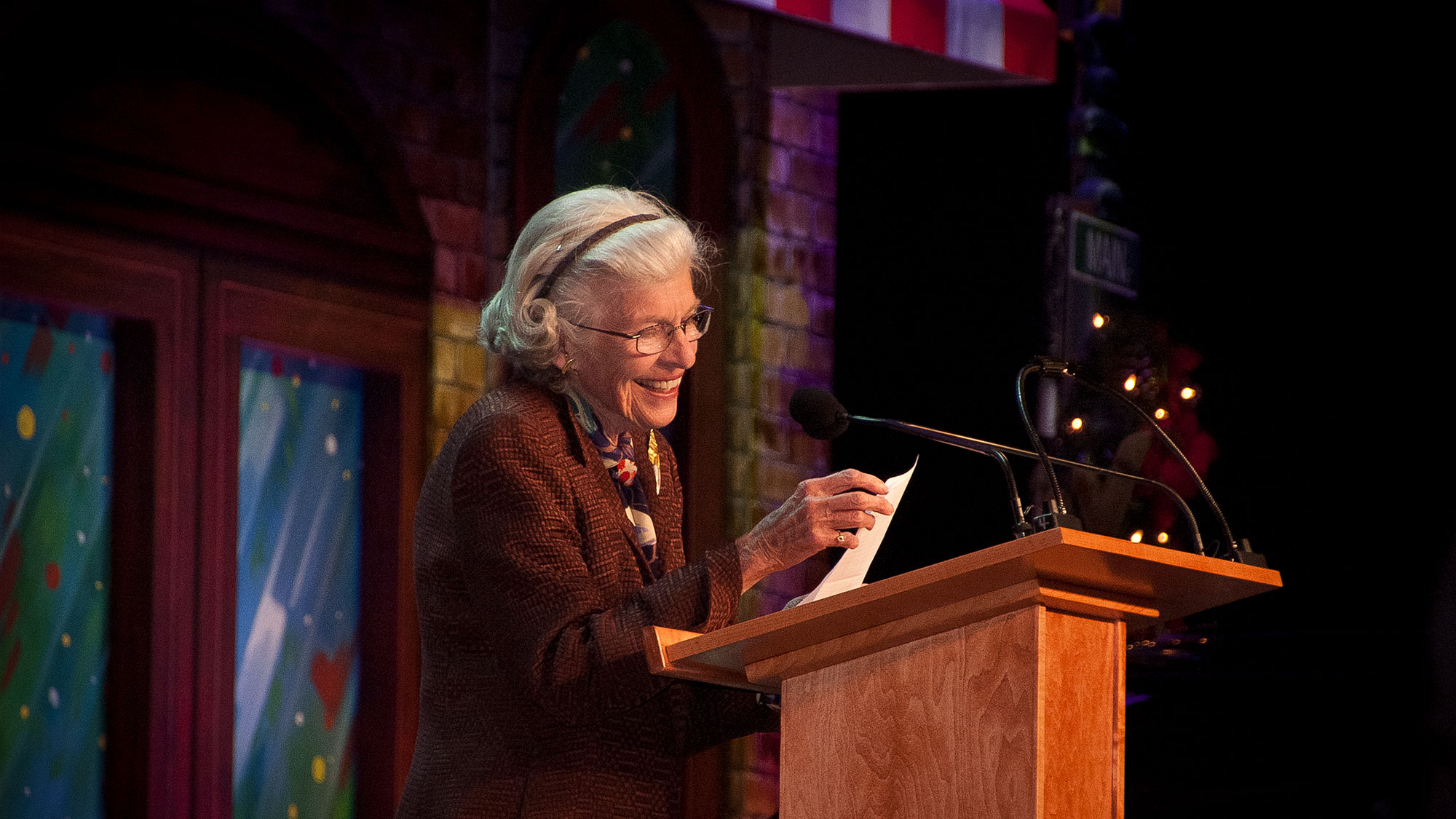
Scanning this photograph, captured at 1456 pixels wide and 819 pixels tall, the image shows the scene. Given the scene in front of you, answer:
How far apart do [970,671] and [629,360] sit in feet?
2.78

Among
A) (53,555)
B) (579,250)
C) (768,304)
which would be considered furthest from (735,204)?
(579,250)

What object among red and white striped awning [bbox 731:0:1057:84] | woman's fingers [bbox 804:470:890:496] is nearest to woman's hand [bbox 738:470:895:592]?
woman's fingers [bbox 804:470:890:496]

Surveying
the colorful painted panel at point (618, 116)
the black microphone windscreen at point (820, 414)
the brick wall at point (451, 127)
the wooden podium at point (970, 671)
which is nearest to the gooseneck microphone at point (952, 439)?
the black microphone windscreen at point (820, 414)

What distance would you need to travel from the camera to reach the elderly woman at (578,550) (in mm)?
2082

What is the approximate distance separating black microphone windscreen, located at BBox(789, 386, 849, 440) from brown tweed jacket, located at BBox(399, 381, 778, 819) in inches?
12.4

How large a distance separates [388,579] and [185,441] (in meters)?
0.77

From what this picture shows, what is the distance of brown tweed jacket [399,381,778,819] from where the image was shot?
2066 millimetres

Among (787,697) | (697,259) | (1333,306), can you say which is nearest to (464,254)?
(697,259)

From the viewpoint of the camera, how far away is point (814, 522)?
2.09m

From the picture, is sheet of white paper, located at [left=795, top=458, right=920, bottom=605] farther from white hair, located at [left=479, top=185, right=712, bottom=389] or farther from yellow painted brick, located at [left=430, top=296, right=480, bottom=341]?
yellow painted brick, located at [left=430, top=296, right=480, bottom=341]

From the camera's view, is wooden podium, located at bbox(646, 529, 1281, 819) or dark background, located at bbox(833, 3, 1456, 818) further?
dark background, located at bbox(833, 3, 1456, 818)

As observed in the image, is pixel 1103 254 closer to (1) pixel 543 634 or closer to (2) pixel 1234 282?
(2) pixel 1234 282

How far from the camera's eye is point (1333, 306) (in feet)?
22.3

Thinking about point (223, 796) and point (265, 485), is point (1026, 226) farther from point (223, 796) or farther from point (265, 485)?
point (223, 796)
